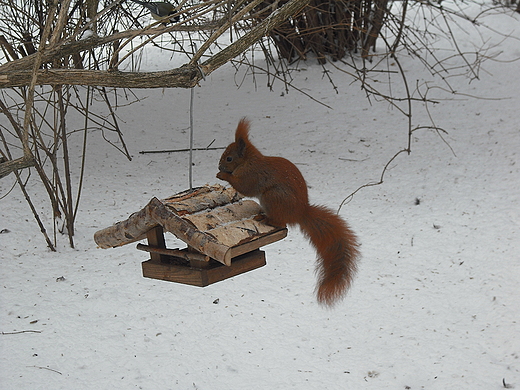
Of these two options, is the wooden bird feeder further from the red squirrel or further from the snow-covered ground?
the snow-covered ground

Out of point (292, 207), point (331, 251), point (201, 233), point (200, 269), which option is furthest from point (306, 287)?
point (201, 233)

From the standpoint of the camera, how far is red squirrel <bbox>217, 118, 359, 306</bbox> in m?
2.08

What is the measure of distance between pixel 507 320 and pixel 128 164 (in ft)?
10.3

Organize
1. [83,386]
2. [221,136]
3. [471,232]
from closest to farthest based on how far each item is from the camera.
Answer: [83,386] < [471,232] < [221,136]

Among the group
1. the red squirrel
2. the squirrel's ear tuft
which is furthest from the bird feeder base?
the squirrel's ear tuft

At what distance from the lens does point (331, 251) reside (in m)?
2.21

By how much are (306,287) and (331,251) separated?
1.70 metres

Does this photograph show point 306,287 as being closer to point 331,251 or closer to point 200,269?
point 331,251

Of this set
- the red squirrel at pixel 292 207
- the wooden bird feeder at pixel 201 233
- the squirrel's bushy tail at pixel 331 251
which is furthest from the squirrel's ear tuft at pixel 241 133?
the squirrel's bushy tail at pixel 331 251

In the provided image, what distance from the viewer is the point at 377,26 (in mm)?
6184

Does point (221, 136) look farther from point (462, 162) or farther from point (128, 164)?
point (462, 162)

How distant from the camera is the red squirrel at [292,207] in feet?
6.82

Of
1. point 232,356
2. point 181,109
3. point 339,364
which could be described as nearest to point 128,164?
point 181,109

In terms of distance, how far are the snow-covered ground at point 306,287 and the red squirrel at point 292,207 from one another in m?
1.23
